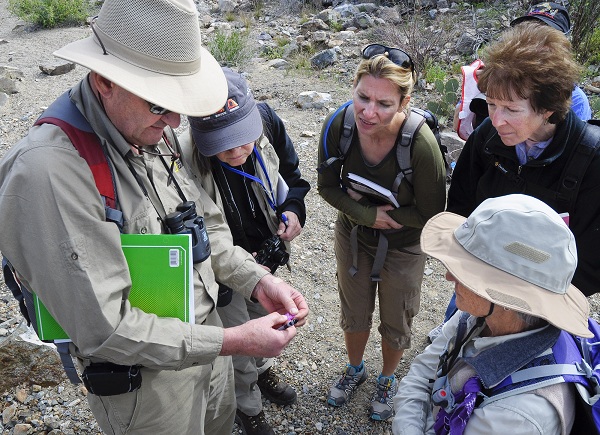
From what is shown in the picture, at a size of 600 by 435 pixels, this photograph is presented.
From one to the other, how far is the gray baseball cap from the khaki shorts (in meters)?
0.93

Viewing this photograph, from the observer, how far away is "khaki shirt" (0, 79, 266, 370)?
4.78 feet

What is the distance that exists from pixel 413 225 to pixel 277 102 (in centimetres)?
483

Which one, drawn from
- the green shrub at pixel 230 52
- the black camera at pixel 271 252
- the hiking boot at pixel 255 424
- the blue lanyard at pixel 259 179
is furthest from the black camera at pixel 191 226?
the green shrub at pixel 230 52

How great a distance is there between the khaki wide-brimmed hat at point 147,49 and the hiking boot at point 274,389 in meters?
1.97

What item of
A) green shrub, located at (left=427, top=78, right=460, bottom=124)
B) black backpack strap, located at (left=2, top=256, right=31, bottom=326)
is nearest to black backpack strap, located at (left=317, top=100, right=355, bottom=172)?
black backpack strap, located at (left=2, top=256, right=31, bottom=326)

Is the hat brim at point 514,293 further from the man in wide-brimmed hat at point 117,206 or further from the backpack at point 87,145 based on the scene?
the backpack at point 87,145

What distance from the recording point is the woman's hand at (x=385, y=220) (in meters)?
2.69

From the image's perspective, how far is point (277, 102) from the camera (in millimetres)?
7129

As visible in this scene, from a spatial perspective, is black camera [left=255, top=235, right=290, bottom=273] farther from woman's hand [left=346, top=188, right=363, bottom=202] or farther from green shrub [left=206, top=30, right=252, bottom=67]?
green shrub [left=206, top=30, right=252, bottom=67]

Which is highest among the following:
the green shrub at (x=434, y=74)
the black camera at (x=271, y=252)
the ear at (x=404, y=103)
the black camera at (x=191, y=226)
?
the ear at (x=404, y=103)

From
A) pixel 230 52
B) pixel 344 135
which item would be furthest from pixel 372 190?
pixel 230 52

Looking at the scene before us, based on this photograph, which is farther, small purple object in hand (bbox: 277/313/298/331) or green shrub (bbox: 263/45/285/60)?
green shrub (bbox: 263/45/285/60)

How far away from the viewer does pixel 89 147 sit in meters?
1.59

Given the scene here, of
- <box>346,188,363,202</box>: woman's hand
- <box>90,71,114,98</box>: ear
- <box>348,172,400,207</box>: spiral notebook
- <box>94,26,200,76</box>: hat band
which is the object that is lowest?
<box>346,188,363,202</box>: woman's hand
